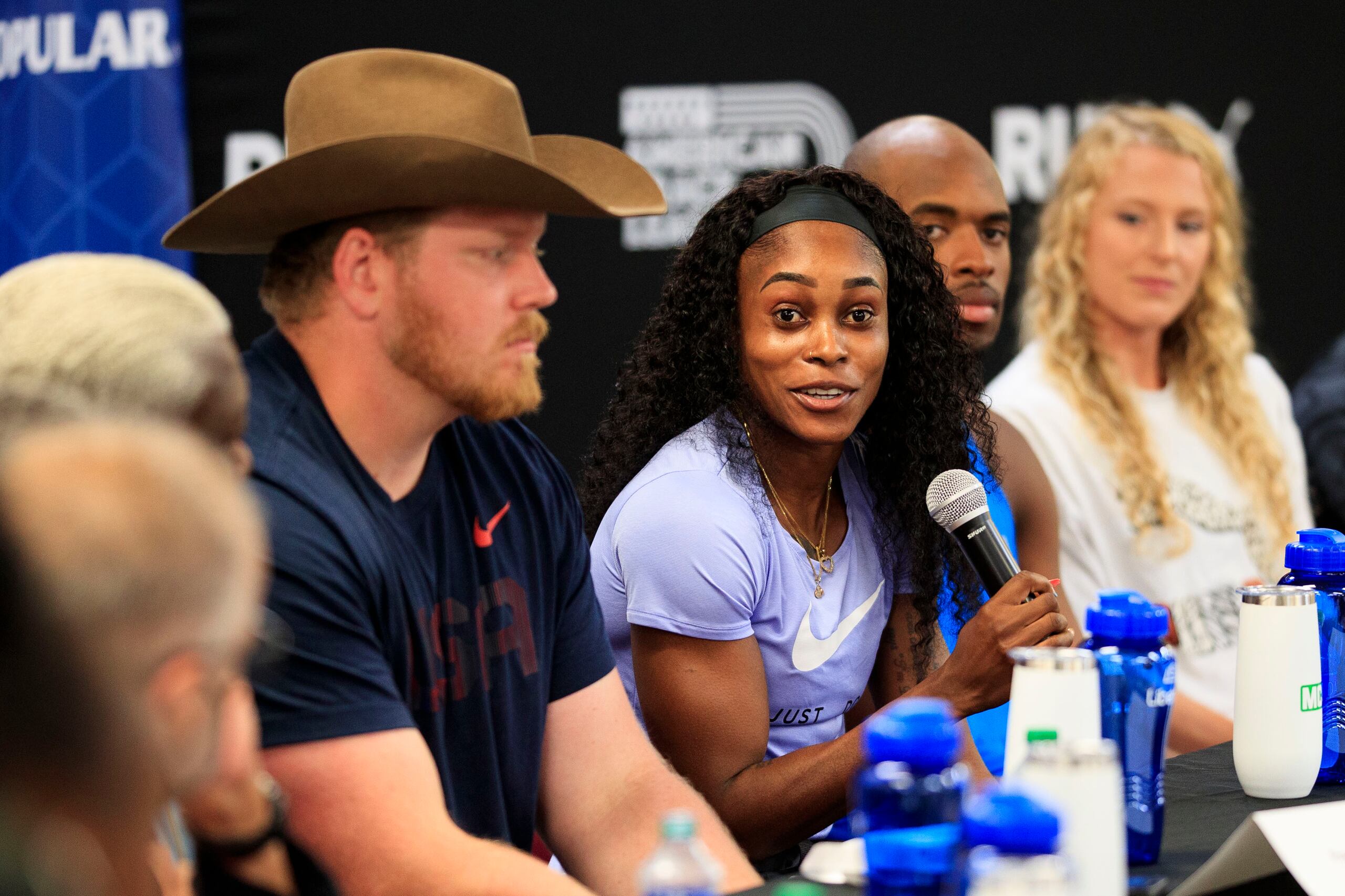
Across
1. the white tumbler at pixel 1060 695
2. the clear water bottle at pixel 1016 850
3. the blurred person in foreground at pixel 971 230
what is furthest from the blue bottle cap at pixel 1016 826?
the blurred person in foreground at pixel 971 230

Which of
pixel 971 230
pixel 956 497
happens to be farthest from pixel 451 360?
pixel 971 230

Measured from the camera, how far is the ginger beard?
163 centimetres

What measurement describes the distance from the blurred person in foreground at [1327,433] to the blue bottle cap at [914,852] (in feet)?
9.57

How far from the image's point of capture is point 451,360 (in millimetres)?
1634

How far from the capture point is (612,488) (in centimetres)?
223

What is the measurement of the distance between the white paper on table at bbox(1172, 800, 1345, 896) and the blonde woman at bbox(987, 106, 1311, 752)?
1.41 metres

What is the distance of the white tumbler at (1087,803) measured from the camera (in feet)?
3.79

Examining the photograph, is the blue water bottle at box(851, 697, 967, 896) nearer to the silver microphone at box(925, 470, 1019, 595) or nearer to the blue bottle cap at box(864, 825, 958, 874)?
the blue bottle cap at box(864, 825, 958, 874)

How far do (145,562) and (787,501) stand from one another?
1518 millimetres

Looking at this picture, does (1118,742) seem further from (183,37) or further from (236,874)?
(183,37)

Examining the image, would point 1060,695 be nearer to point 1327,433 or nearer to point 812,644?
point 812,644

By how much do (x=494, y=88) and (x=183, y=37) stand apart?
216cm

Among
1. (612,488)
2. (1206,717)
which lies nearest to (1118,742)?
(612,488)

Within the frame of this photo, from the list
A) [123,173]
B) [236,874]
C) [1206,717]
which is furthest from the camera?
[123,173]
